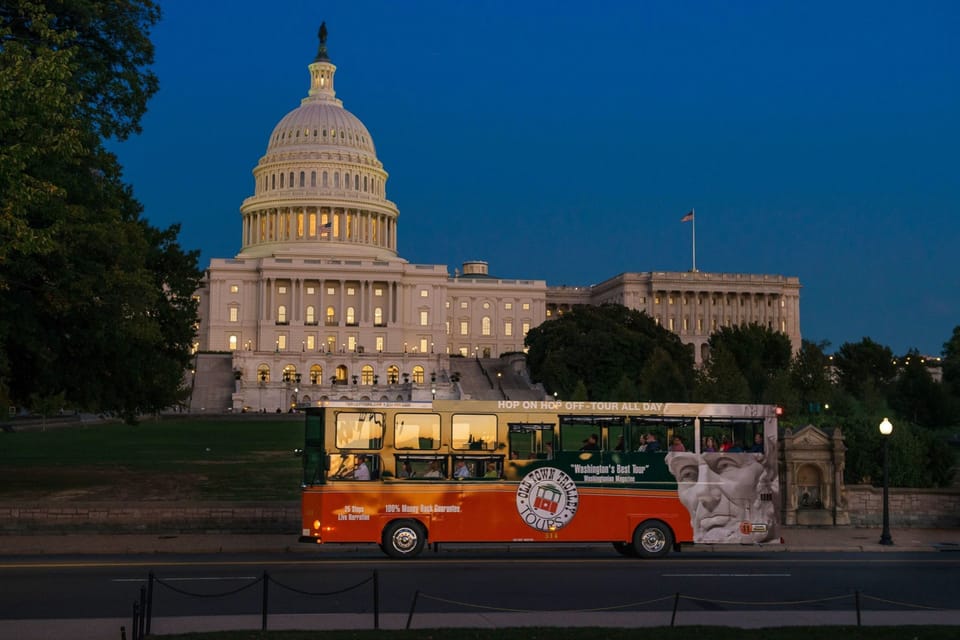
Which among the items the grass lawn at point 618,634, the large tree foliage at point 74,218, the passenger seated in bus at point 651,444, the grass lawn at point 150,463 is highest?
the large tree foliage at point 74,218

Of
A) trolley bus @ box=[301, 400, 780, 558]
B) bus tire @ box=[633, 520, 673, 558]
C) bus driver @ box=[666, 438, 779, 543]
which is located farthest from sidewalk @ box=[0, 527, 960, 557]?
trolley bus @ box=[301, 400, 780, 558]

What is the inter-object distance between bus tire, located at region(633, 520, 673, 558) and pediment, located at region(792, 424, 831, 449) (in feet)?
24.9

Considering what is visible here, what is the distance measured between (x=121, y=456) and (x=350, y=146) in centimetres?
12922

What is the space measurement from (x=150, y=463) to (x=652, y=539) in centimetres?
2831

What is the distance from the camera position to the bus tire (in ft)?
82.9

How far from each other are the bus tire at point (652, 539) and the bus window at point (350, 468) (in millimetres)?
5896

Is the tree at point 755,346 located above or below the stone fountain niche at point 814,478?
above

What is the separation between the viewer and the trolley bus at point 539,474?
24422mm

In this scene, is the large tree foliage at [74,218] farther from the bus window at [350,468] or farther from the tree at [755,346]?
the tree at [755,346]

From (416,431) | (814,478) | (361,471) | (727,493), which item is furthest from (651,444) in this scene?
(814,478)

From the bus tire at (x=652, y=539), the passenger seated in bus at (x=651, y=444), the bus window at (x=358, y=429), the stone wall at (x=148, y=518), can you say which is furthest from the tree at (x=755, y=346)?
the bus window at (x=358, y=429)

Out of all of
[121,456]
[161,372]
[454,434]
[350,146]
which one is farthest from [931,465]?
[350,146]

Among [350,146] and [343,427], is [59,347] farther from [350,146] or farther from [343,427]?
[350,146]

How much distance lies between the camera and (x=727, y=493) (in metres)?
25.7
